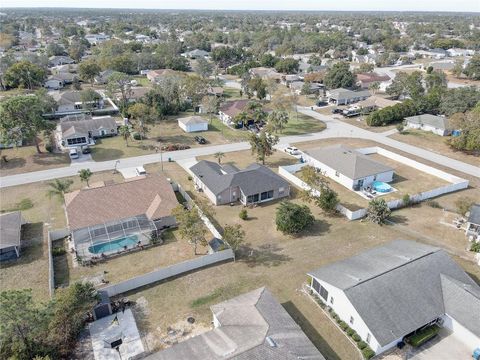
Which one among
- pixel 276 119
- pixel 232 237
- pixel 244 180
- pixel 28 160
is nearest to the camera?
pixel 232 237

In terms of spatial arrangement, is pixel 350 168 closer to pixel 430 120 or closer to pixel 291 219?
pixel 291 219

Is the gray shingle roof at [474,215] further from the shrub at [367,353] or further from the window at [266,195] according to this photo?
the window at [266,195]

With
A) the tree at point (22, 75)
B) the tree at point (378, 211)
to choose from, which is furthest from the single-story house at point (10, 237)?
the tree at point (22, 75)

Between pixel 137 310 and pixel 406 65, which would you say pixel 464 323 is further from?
pixel 406 65

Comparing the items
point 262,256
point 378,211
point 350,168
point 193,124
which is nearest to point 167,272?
point 262,256

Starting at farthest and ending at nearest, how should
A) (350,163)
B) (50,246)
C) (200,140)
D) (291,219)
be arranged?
1. (200,140)
2. (350,163)
3. (291,219)
4. (50,246)

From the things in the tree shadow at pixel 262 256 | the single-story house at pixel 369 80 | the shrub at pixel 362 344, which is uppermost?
the single-story house at pixel 369 80
